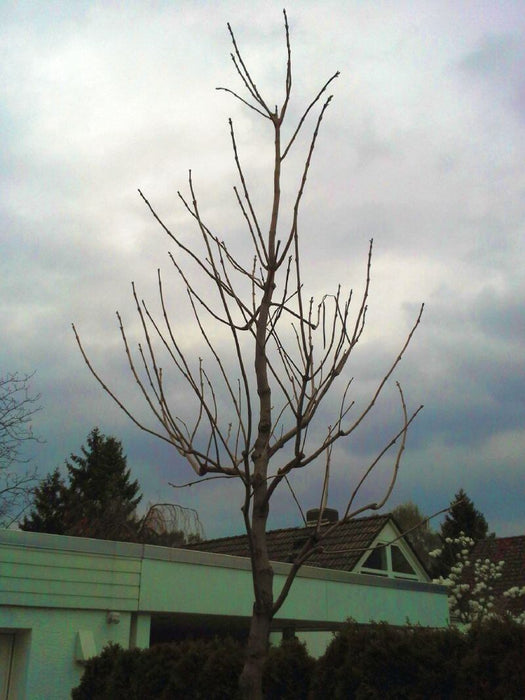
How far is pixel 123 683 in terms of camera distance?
8375 millimetres

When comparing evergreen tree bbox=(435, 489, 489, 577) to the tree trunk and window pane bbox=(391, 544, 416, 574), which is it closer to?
window pane bbox=(391, 544, 416, 574)

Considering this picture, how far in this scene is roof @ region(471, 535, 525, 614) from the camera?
962 inches

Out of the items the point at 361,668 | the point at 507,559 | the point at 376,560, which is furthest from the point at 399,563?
the point at 361,668

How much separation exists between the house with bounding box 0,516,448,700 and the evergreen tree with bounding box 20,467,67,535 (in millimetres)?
21928

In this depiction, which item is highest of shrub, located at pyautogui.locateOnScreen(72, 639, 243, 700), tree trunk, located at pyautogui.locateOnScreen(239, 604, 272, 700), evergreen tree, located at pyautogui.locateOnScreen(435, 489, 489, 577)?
evergreen tree, located at pyautogui.locateOnScreen(435, 489, 489, 577)

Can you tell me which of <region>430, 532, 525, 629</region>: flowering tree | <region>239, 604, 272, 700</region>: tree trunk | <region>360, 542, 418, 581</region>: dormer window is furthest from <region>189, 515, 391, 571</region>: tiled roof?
<region>239, 604, 272, 700</region>: tree trunk

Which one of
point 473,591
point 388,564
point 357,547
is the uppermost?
point 357,547

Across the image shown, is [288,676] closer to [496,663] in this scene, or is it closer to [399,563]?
[496,663]

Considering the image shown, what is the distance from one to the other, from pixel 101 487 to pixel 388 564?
24.1 m

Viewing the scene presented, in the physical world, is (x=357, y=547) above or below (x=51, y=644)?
above

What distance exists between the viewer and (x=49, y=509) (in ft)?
A: 117

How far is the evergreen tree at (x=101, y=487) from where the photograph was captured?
116ft

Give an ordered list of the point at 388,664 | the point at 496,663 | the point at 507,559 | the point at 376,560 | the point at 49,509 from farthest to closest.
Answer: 1. the point at 49,509
2. the point at 507,559
3. the point at 376,560
4. the point at 388,664
5. the point at 496,663

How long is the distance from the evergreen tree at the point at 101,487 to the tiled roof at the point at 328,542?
1531 centimetres
